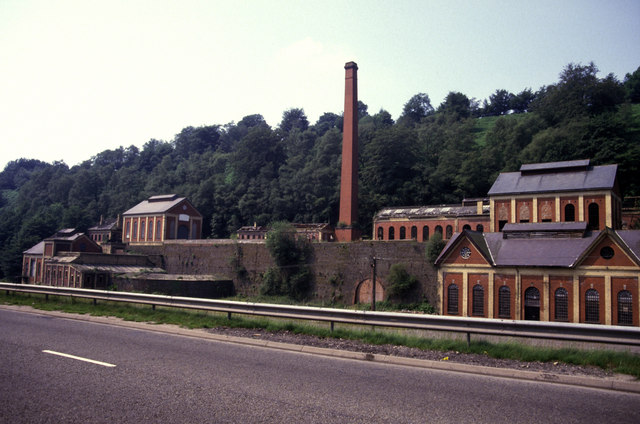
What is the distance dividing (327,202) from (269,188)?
12.4m

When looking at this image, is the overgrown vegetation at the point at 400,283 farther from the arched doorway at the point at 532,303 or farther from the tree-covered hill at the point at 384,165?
the tree-covered hill at the point at 384,165

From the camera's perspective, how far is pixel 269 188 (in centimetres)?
7950

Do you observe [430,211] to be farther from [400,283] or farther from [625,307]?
[625,307]

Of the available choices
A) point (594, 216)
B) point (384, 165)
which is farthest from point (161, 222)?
point (594, 216)

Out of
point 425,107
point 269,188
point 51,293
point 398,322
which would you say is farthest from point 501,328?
point 425,107

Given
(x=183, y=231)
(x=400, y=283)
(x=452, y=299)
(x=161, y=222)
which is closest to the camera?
(x=452, y=299)

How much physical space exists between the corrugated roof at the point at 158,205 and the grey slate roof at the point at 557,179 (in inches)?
1715

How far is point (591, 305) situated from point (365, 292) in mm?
17003

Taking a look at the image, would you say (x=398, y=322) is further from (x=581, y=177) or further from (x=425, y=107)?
(x=425, y=107)

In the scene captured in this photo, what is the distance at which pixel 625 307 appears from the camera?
2655 cm

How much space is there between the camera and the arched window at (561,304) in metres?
28.0

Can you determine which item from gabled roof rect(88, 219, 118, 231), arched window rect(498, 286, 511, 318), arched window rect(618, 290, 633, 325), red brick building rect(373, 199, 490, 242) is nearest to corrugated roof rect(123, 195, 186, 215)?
gabled roof rect(88, 219, 118, 231)

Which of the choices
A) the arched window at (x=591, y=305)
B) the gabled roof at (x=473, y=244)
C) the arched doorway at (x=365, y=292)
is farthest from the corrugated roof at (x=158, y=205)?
the arched window at (x=591, y=305)

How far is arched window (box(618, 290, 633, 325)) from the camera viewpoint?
2639 cm
